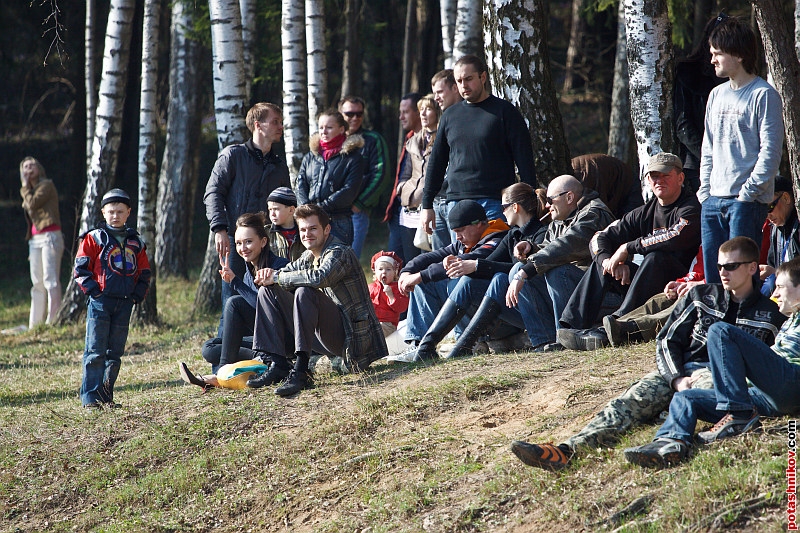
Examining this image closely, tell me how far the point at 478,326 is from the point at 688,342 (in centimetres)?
251

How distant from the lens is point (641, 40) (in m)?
8.37

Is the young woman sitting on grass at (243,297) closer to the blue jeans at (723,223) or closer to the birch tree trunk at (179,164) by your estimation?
the blue jeans at (723,223)

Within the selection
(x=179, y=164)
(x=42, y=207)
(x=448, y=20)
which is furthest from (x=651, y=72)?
(x=179, y=164)

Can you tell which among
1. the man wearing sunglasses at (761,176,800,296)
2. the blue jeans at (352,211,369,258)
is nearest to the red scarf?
the blue jeans at (352,211,369,258)

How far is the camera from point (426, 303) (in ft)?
27.0

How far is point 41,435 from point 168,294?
8.33m

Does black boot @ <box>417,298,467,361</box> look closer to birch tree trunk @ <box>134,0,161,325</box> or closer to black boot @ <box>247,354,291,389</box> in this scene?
black boot @ <box>247,354,291,389</box>

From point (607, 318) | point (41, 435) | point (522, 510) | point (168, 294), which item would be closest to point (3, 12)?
point (168, 294)

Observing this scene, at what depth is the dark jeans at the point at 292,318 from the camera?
6973 millimetres

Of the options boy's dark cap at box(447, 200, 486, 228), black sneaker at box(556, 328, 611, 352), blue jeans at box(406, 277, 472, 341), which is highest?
boy's dark cap at box(447, 200, 486, 228)

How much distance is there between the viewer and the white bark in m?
10.6

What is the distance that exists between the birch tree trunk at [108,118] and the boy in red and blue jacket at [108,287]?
4.68m

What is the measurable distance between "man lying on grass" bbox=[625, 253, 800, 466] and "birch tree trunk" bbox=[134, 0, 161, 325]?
8369 millimetres

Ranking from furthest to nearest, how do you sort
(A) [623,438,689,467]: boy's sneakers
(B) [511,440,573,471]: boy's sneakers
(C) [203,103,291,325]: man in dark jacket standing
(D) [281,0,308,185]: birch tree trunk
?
(D) [281,0,308,185]: birch tree trunk, (C) [203,103,291,325]: man in dark jacket standing, (B) [511,440,573,471]: boy's sneakers, (A) [623,438,689,467]: boy's sneakers
